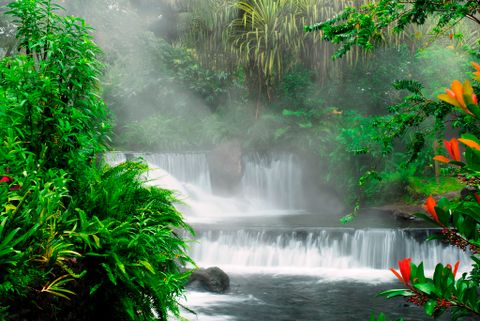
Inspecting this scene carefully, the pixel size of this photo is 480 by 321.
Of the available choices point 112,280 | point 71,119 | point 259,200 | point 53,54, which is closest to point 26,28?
point 53,54

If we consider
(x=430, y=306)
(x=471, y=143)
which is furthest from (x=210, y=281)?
(x=471, y=143)

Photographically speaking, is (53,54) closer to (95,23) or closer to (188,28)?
(95,23)

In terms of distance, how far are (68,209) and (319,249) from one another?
31.3ft

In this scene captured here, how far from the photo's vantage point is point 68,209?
400cm

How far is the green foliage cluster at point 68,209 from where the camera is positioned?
3.45 m

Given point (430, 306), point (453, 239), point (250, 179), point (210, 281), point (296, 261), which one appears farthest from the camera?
point (250, 179)

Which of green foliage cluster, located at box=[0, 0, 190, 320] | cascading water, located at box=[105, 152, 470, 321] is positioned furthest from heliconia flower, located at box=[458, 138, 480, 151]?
cascading water, located at box=[105, 152, 470, 321]

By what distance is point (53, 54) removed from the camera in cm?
460

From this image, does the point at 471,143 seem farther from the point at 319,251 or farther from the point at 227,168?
the point at 227,168

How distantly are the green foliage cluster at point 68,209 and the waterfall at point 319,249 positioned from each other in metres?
8.41

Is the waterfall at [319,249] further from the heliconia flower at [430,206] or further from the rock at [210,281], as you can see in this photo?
the heliconia flower at [430,206]

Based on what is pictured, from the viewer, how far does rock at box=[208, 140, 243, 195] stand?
20.5 meters

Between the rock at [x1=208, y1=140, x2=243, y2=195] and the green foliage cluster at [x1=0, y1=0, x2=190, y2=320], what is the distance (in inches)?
609

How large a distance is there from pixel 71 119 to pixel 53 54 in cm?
57
